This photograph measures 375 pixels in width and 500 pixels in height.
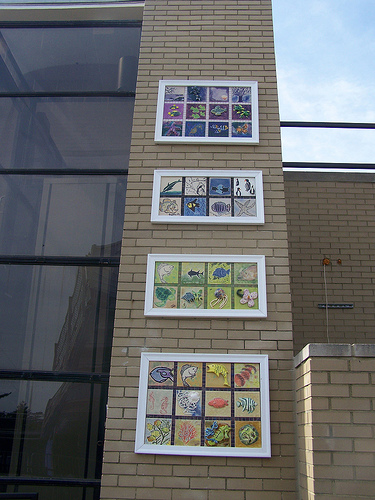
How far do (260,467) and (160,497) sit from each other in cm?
77

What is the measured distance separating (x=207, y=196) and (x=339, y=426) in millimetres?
2237

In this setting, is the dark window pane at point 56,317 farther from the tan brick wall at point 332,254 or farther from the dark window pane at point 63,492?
the tan brick wall at point 332,254

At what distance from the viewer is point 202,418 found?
3.85m

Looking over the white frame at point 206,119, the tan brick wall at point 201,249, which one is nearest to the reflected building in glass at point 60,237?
the tan brick wall at point 201,249

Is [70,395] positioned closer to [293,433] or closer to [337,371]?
[293,433]

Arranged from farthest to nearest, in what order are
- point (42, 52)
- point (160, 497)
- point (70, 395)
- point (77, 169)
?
1. point (42, 52)
2. point (77, 169)
3. point (70, 395)
4. point (160, 497)

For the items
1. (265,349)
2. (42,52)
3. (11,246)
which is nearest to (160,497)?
(265,349)

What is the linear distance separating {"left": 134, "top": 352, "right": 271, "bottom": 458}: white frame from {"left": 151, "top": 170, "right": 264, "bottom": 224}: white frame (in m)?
1.18

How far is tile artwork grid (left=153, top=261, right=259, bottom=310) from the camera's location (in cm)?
418

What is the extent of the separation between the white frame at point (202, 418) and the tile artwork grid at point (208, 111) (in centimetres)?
210

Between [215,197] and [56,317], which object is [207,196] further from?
[56,317]

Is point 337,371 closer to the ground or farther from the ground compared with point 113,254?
closer to the ground

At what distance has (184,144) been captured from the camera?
479 cm

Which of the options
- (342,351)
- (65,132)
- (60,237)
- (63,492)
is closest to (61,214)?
(60,237)
